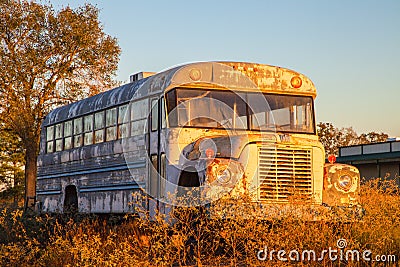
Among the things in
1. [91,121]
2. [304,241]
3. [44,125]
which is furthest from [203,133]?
[44,125]

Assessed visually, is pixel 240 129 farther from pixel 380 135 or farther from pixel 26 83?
pixel 380 135

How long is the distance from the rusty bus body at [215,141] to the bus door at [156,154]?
0.05 ft

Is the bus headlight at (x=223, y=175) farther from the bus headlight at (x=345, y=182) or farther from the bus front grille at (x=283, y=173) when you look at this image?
the bus headlight at (x=345, y=182)

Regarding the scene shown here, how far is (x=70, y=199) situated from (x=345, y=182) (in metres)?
7.18

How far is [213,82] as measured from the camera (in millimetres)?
10320

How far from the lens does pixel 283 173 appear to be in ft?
30.7

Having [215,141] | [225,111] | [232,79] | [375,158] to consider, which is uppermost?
[375,158]

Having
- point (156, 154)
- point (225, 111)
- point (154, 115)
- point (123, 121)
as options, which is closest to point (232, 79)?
point (225, 111)

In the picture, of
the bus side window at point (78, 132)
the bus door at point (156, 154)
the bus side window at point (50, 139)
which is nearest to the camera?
the bus door at point (156, 154)

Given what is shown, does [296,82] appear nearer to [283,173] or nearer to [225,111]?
[225,111]

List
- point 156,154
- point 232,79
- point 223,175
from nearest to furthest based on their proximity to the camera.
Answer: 1. point 223,175
2. point 232,79
3. point 156,154

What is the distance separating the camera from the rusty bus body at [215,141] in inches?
364

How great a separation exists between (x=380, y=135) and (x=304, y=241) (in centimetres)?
4988

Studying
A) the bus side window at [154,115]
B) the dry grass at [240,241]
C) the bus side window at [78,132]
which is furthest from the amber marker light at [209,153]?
the bus side window at [78,132]
